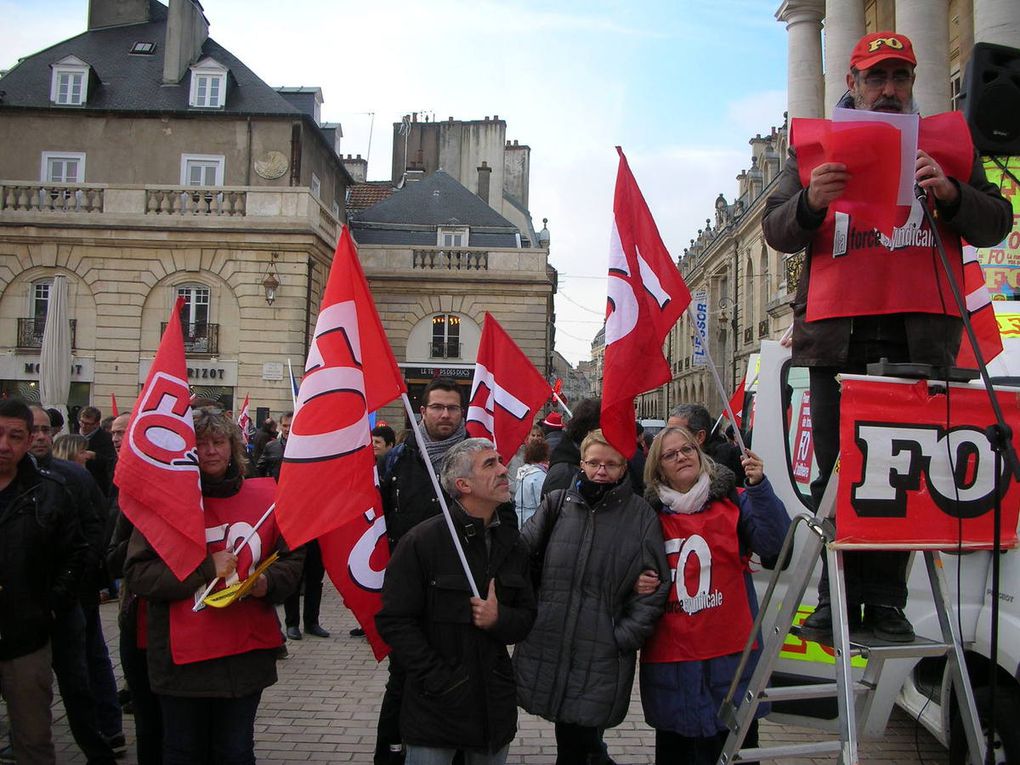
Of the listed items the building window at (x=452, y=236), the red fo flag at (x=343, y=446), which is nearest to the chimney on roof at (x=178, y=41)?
the building window at (x=452, y=236)

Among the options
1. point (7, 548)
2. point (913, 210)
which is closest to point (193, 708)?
point (7, 548)

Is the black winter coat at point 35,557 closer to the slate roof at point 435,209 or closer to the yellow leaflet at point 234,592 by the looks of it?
the yellow leaflet at point 234,592

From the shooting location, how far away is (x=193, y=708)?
3.82m

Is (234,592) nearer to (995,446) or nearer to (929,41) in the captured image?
(995,446)

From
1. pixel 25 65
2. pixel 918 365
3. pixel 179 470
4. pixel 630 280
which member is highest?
pixel 25 65

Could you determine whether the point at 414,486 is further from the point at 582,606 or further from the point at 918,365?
the point at 918,365

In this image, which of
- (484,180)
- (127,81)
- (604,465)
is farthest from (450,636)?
(484,180)

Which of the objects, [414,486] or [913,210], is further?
[414,486]

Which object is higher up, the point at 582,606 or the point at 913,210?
the point at 913,210

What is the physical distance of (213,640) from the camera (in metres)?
3.80

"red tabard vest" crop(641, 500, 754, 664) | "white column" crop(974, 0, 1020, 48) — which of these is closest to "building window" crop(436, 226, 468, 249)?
"white column" crop(974, 0, 1020, 48)

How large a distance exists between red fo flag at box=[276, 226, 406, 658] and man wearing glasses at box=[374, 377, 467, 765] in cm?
52

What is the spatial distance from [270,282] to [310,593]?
60.4 feet

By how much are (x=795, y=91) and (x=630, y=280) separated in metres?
23.4
